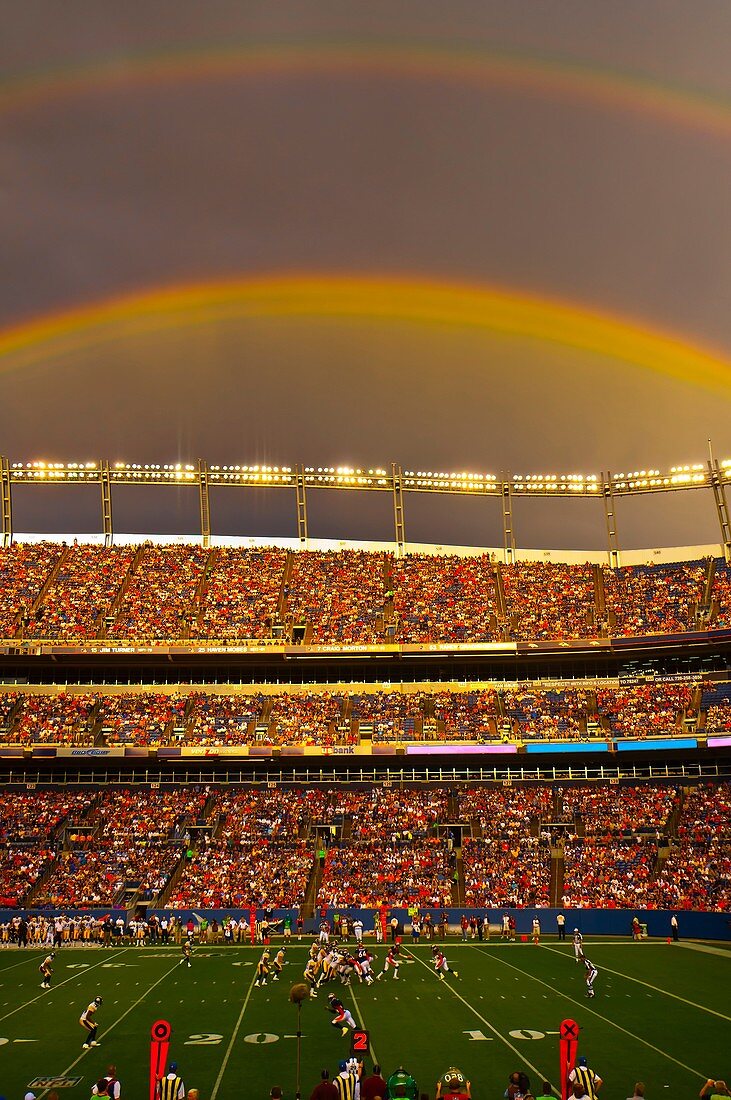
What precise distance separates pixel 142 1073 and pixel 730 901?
1159 inches

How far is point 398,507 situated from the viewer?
67.0 m

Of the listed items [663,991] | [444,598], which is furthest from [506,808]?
[663,991]

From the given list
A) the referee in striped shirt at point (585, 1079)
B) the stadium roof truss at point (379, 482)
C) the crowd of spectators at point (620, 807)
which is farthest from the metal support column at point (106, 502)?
the referee in striped shirt at point (585, 1079)

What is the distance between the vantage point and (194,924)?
38094 millimetres

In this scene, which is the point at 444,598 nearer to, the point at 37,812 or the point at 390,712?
the point at 390,712

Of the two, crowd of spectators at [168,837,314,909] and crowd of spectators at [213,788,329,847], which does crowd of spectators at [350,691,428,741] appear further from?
crowd of spectators at [168,837,314,909]

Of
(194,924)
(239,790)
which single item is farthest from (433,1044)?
(239,790)

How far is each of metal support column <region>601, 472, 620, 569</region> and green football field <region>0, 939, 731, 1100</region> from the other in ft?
125

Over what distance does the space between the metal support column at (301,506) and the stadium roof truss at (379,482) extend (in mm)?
77

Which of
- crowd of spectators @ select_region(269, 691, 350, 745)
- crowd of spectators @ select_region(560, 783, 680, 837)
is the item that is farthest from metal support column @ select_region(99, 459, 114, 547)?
crowd of spectators @ select_region(560, 783, 680, 837)

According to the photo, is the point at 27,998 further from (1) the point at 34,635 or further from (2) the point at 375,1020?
(1) the point at 34,635

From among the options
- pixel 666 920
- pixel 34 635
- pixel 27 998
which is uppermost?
pixel 34 635

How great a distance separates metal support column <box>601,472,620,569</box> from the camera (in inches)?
2606

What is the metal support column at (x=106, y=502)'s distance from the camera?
64.5m
